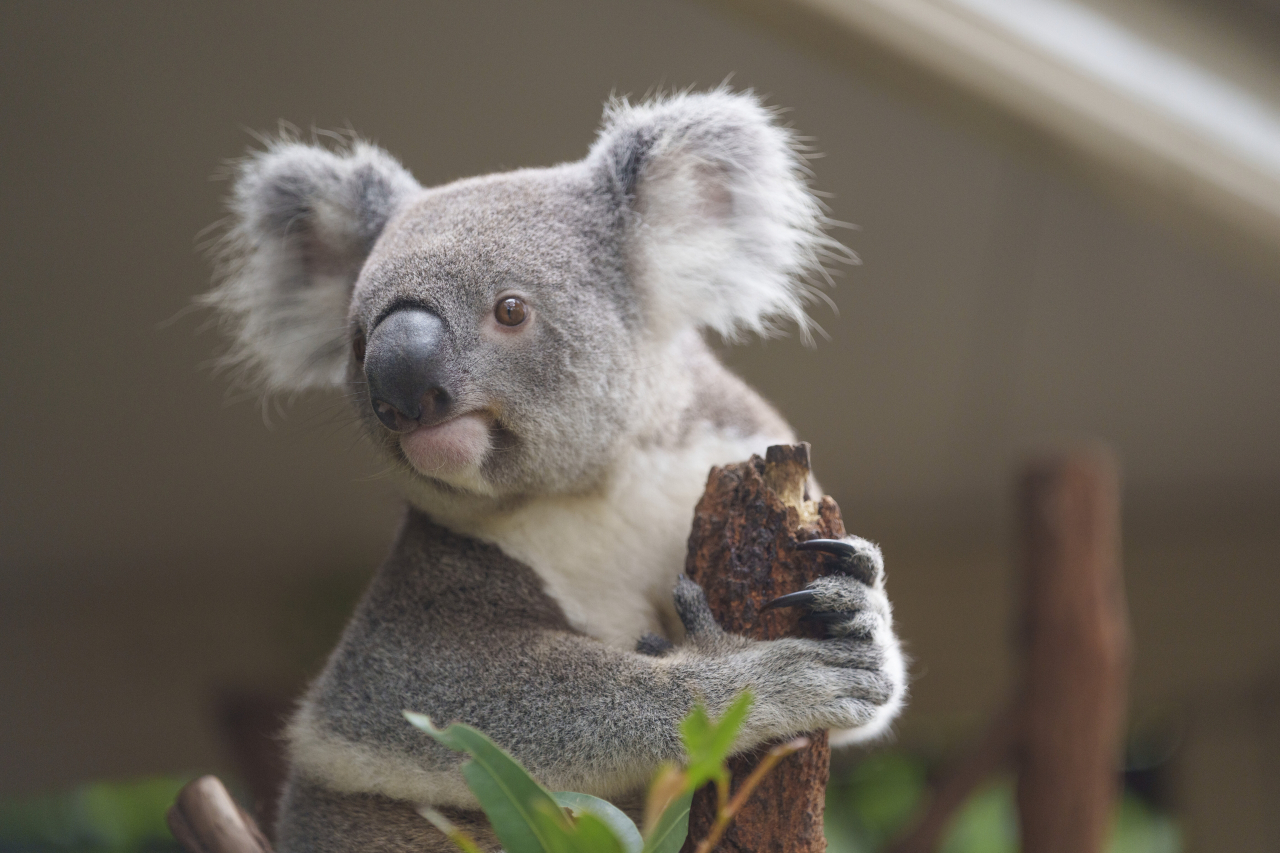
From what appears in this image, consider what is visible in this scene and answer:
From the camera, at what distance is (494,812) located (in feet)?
3.57

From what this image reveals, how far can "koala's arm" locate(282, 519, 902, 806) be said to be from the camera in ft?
5.18

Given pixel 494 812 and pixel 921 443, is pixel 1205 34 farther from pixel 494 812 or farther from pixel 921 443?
pixel 494 812

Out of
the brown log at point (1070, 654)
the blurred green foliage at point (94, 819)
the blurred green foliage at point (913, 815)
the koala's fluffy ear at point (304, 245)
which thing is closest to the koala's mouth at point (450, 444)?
the koala's fluffy ear at point (304, 245)

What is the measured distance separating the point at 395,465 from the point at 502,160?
8.30 ft

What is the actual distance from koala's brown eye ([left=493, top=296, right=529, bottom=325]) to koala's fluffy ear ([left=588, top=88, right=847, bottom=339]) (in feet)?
1.01

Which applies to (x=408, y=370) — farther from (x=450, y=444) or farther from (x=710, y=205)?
(x=710, y=205)

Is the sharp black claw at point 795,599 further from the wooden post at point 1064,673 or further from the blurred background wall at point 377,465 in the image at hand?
the wooden post at point 1064,673

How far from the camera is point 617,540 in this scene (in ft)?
6.36

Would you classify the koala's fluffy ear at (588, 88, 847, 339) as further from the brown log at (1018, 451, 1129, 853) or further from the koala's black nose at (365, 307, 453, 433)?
the brown log at (1018, 451, 1129, 853)

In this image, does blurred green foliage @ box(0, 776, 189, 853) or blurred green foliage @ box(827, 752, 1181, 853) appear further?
blurred green foliage @ box(0, 776, 189, 853)

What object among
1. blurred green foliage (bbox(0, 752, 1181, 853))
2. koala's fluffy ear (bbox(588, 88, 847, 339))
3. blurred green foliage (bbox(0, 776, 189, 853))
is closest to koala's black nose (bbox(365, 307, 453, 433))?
koala's fluffy ear (bbox(588, 88, 847, 339))

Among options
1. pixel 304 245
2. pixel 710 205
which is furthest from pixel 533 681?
pixel 304 245

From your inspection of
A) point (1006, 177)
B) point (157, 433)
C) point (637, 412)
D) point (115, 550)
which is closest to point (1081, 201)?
point (1006, 177)

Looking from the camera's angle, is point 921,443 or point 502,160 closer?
point 502,160
